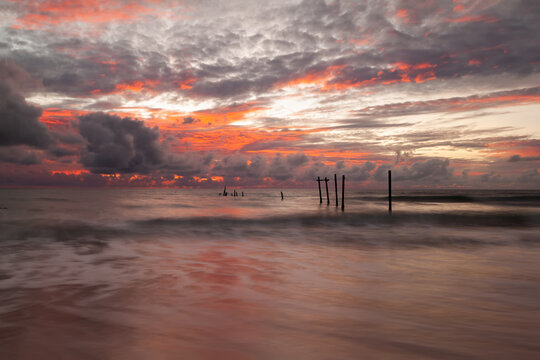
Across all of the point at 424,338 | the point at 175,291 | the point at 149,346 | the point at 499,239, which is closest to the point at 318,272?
the point at 175,291

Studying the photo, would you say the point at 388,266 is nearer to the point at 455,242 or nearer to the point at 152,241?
the point at 455,242

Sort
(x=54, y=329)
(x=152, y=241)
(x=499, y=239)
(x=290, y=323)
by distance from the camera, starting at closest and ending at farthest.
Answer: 1. (x=54, y=329)
2. (x=290, y=323)
3. (x=152, y=241)
4. (x=499, y=239)

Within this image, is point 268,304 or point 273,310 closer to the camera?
point 273,310

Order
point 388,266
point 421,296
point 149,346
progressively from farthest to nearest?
point 388,266 → point 421,296 → point 149,346

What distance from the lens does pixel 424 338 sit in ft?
18.8

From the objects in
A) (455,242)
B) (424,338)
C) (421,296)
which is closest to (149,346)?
(424,338)

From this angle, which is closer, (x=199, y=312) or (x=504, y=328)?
(x=504, y=328)

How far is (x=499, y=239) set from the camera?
19.7m

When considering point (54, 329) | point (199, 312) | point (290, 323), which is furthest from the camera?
point (199, 312)

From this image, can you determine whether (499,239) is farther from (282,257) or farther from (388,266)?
(282,257)

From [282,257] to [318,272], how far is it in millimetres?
3011

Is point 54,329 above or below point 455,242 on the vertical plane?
above

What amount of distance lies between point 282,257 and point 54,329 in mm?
8898

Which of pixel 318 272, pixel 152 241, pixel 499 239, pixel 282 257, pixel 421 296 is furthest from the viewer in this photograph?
pixel 499 239
